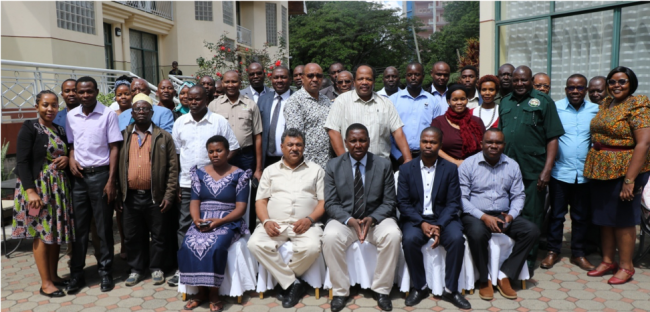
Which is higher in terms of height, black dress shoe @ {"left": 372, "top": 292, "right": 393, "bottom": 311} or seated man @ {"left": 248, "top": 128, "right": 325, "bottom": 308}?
seated man @ {"left": 248, "top": 128, "right": 325, "bottom": 308}

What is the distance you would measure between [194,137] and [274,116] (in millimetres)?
1012

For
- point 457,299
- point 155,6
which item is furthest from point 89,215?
point 155,6

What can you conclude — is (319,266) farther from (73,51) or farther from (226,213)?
(73,51)

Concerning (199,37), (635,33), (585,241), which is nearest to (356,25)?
(199,37)

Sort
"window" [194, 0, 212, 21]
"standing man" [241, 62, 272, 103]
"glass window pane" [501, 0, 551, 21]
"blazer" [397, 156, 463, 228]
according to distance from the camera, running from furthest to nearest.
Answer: "window" [194, 0, 212, 21], "glass window pane" [501, 0, 551, 21], "standing man" [241, 62, 272, 103], "blazer" [397, 156, 463, 228]

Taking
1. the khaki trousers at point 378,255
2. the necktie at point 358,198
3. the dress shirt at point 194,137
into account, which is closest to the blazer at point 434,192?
the khaki trousers at point 378,255

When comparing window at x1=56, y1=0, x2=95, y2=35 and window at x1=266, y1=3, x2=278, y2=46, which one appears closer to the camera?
window at x1=56, y1=0, x2=95, y2=35

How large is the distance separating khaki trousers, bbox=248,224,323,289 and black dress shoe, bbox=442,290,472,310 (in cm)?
117

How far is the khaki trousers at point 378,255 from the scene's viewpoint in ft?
13.7

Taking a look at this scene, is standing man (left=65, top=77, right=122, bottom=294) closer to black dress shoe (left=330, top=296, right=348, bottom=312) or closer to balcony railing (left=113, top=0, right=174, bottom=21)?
black dress shoe (left=330, top=296, right=348, bottom=312)

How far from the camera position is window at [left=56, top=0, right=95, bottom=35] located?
12.2 meters

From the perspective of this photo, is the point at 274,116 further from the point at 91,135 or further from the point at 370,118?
the point at 91,135

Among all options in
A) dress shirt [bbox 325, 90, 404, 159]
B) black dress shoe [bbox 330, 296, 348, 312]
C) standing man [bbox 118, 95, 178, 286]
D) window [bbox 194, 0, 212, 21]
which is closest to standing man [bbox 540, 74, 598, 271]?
A: dress shirt [bbox 325, 90, 404, 159]

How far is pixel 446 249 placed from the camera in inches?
166
